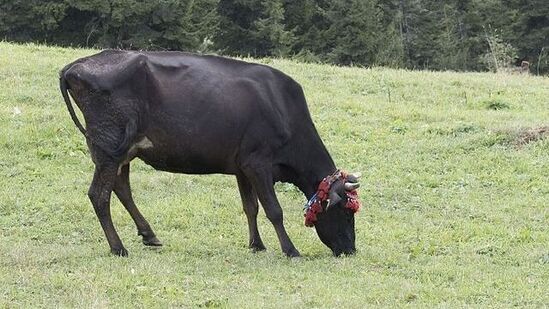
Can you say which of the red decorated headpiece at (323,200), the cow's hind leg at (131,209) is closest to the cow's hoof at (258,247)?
the red decorated headpiece at (323,200)

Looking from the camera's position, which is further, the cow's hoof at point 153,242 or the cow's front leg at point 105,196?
the cow's hoof at point 153,242

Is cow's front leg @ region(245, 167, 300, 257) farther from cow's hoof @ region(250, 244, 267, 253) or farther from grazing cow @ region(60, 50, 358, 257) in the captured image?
cow's hoof @ region(250, 244, 267, 253)

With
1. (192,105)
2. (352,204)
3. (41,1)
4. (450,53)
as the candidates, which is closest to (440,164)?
(352,204)

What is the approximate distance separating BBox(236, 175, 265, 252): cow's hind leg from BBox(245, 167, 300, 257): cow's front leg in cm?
35

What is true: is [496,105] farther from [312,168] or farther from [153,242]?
[153,242]

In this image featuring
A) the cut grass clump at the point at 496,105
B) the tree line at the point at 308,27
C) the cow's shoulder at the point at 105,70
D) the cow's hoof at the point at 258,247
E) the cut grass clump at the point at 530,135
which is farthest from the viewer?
the tree line at the point at 308,27

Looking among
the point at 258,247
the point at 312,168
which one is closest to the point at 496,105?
the point at 312,168

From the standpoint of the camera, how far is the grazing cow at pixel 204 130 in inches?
342

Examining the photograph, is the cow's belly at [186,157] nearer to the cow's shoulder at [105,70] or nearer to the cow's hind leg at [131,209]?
the cow's hind leg at [131,209]

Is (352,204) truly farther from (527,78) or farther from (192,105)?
(527,78)

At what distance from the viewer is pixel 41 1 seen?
41469 mm

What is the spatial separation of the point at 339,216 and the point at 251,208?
1.00 metres

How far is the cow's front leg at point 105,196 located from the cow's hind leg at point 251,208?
137cm

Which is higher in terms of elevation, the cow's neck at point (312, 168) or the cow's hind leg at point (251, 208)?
the cow's neck at point (312, 168)
